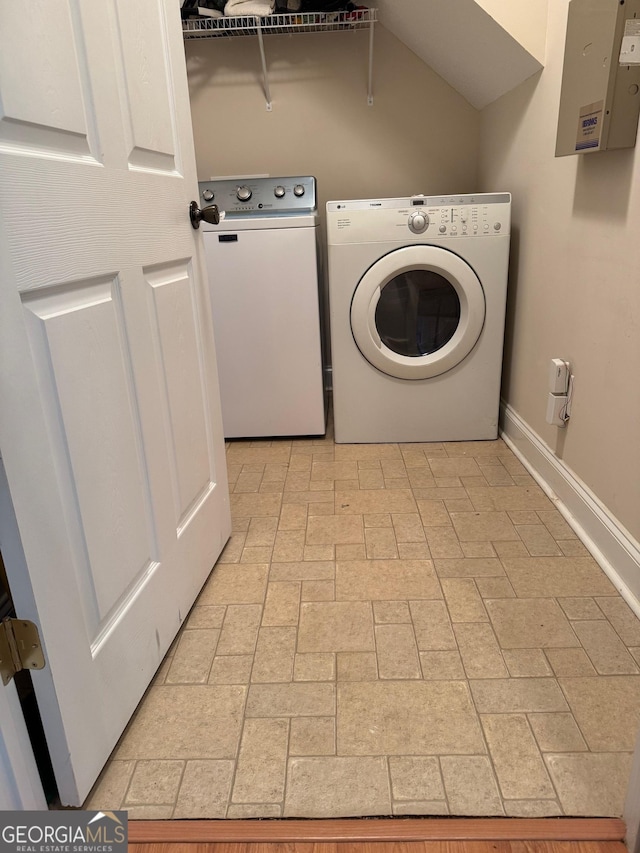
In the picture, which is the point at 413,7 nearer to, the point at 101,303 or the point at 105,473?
the point at 101,303

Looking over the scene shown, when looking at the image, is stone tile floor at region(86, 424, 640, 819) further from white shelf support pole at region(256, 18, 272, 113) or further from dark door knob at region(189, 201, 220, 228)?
white shelf support pole at region(256, 18, 272, 113)

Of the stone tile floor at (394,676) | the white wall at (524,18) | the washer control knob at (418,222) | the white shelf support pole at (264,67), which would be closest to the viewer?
the stone tile floor at (394,676)

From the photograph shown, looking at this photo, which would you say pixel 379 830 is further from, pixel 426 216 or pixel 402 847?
pixel 426 216

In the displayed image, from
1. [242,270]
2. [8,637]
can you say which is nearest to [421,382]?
[242,270]

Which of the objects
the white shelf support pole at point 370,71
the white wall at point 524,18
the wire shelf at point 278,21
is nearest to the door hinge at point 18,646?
the white wall at point 524,18

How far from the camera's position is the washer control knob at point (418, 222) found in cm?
214

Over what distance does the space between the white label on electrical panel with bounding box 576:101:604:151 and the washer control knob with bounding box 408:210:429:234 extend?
2.26 ft

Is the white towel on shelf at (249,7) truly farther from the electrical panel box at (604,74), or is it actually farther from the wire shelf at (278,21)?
the electrical panel box at (604,74)

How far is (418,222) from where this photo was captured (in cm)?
214

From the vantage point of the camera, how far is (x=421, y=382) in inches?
92.7

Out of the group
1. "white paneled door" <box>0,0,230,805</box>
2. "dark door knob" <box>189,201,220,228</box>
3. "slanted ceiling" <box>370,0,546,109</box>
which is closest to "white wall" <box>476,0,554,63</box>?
"slanted ceiling" <box>370,0,546,109</box>

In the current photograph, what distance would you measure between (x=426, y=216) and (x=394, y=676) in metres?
1.59

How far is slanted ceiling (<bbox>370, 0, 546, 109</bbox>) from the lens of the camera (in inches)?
72.9

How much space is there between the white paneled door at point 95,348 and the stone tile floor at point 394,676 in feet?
0.42
